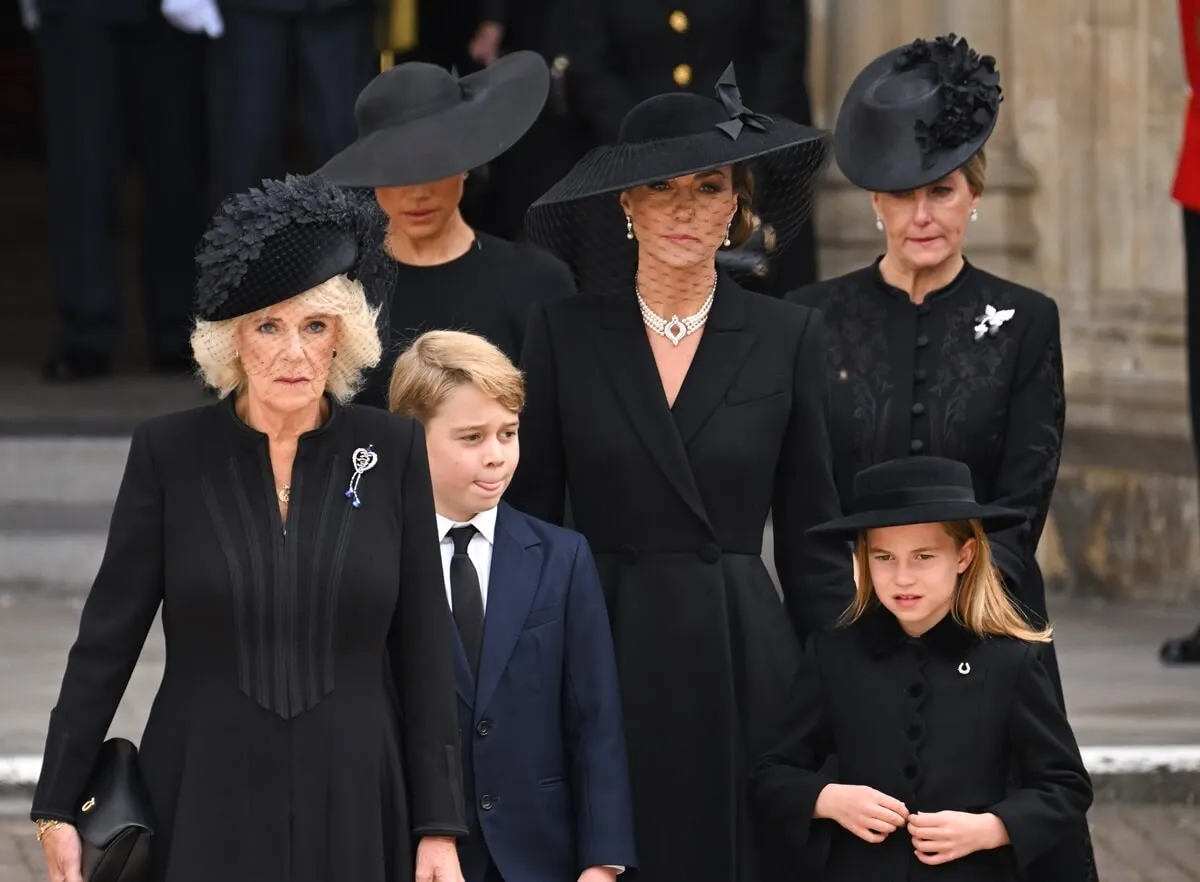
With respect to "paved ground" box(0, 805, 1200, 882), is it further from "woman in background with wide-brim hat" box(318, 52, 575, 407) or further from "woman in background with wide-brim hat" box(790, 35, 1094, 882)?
"woman in background with wide-brim hat" box(318, 52, 575, 407)

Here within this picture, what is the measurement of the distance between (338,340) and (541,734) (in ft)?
2.32

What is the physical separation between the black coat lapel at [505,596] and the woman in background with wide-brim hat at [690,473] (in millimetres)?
330

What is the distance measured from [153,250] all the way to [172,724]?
6.05m

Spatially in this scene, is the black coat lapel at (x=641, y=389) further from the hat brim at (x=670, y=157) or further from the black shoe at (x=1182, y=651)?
the black shoe at (x=1182, y=651)

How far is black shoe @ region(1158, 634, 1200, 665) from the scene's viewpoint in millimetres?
7809

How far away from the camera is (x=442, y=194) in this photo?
549 centimetres

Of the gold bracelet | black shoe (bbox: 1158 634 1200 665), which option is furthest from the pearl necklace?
black shoe (bbox: 1158 634 1200 665)

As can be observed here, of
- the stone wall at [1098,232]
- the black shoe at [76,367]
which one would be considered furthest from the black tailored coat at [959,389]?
the black shoe at [76,367]

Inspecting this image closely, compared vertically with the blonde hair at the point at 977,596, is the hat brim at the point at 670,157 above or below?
above

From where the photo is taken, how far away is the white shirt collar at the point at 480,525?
173 inches

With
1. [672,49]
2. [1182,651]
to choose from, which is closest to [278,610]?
[1182,651]

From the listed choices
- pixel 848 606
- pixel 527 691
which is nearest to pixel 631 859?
pixel 527 691

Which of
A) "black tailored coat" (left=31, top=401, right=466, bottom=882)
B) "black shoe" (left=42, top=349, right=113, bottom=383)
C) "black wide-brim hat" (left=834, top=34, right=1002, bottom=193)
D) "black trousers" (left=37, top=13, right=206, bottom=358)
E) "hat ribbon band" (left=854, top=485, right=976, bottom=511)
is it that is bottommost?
"black tailored coat" (left=31, top=401, right=466, bottom=882)

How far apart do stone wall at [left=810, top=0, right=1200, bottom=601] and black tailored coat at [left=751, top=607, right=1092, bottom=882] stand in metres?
4.53
